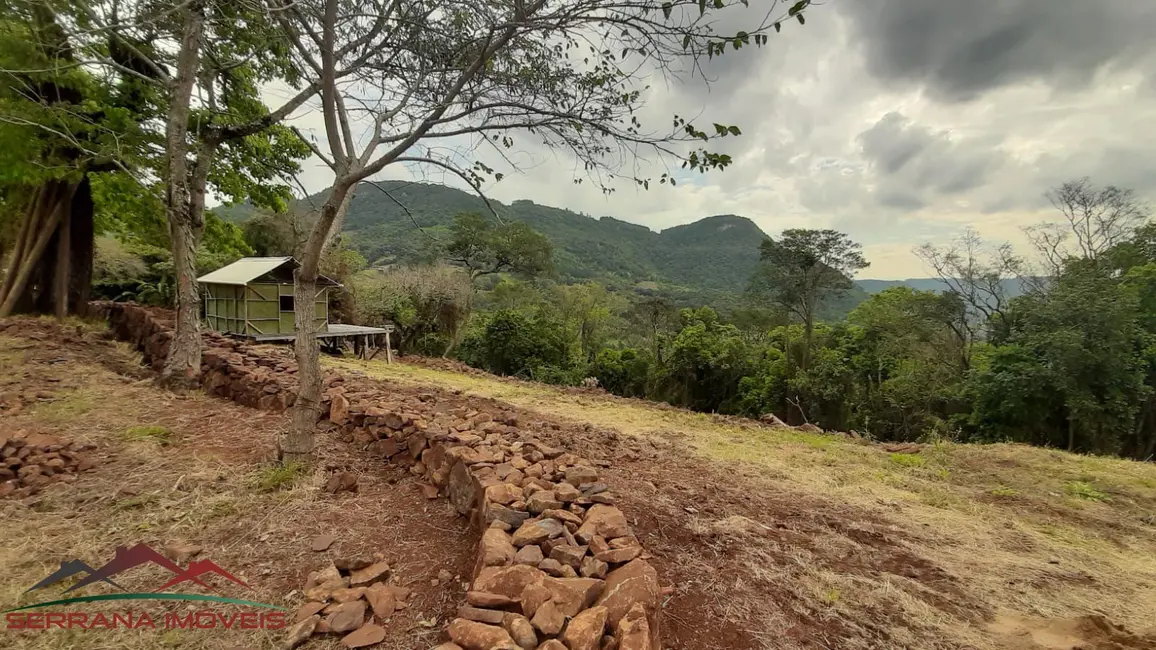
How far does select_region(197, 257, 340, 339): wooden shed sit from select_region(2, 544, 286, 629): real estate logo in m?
10.8

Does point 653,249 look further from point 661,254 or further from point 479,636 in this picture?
point 479,636

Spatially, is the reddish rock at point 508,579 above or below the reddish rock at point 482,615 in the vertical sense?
above

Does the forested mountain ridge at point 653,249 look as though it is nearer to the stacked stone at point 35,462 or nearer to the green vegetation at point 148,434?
the green vegetation at point 148,434

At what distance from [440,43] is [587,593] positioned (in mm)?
3531

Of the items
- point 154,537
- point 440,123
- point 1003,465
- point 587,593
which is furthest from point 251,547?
point 1003,465

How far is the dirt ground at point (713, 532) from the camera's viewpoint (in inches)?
97.0

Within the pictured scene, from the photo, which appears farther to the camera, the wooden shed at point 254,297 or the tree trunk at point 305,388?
the wooden shed at point 254,297

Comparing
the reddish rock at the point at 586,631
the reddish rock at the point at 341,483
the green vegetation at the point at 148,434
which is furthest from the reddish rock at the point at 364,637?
the green vegetation at the point at 148,434

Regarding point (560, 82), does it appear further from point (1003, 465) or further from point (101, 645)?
point (1003, 465)

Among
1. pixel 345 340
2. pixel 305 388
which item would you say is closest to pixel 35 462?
pixel 305 388

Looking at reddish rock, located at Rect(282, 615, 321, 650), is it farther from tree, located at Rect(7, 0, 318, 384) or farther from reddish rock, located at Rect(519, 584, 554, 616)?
tree, located at Rect(7, 0, 318, 384)

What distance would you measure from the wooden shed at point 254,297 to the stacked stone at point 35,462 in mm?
8987

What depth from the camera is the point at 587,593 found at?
6.81 feet

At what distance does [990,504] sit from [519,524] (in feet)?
16.0
